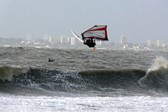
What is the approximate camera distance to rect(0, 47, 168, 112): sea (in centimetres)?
1878

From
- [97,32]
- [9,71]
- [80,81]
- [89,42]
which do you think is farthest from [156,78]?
[89,42]

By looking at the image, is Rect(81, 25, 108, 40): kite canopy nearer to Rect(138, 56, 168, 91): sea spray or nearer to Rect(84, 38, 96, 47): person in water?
Rect(84, 38, 96, 47): person in water

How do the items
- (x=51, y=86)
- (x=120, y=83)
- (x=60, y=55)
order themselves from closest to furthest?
1. (x=51, y=86)
2. (x=120, y=83)
3. (x=60, y=55)

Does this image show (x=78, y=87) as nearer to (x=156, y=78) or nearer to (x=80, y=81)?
(x=80, y=81)

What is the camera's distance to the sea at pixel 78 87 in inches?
739

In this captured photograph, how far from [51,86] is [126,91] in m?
5.10

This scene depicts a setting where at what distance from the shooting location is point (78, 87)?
2753 cm

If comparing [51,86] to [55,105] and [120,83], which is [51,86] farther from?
[55,105]

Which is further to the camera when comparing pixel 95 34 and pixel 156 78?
pixel 156 78

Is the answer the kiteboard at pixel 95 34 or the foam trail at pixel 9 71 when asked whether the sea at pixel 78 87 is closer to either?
the foam trail at pixel 9 71

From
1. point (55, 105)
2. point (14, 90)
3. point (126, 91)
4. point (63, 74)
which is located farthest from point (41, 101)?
point (63, 74)

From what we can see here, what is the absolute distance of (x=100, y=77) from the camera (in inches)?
1250

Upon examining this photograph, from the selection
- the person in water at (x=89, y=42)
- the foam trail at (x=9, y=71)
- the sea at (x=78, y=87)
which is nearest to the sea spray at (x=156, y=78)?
the sea at (x=78, y=87)

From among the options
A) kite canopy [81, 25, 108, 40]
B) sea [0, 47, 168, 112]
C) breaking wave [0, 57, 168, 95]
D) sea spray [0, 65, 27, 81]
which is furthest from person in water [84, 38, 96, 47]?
sea spray [0, 65, 27, 81]
